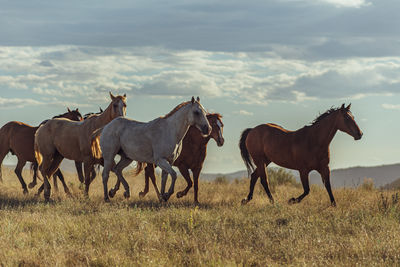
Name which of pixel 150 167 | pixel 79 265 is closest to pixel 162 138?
pixel 150 167

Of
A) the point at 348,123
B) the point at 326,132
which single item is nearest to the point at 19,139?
the point at 326,132

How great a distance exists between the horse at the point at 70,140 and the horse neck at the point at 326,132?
16.1ft

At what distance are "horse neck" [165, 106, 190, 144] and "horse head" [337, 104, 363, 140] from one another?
3.55 meters

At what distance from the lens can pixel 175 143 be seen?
1141 centimetres

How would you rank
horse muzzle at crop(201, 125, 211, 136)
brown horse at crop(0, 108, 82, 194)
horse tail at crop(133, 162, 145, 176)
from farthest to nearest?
brown horse at crop(0, 108, 82, 194)
horse tail at crop(133, 162, 145, 176)
horse muzzle at crop(201, 125, 211, 136)

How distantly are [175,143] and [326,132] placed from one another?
139 inches

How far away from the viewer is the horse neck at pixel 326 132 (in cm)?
1180

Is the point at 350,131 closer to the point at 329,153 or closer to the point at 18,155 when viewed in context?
the point at 329,153

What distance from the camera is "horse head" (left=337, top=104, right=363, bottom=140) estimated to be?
38.0 ft

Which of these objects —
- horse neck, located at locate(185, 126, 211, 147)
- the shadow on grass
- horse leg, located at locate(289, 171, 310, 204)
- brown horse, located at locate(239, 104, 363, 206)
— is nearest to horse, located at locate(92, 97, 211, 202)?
horse neck, located at locate(185, 126, 211, 147)

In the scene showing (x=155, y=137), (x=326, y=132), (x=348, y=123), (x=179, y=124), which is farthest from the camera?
(x=326, y=132)

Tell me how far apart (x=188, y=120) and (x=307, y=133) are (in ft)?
9.74

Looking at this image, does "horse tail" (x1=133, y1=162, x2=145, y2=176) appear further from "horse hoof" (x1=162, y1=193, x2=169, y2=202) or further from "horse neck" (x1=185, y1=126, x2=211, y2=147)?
"horse hoof" (x1=162, y1=193, x2=169, y2=202)

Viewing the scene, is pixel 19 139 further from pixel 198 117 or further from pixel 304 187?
pixel 304 187
